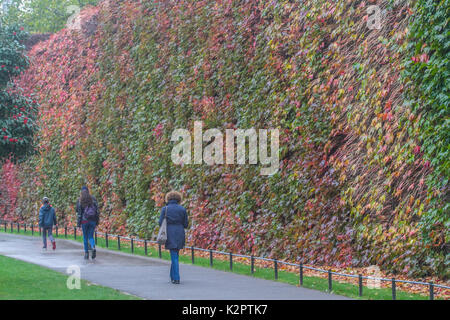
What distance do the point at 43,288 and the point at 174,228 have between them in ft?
8.25

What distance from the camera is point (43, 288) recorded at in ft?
37.7

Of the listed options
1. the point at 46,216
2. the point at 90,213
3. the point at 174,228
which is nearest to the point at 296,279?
the point at 174,228

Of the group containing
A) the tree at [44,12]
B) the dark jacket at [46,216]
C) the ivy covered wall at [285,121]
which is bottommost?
the dark jacket at [46,216]

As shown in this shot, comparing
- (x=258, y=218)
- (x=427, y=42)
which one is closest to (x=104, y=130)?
(x=258, y=218)

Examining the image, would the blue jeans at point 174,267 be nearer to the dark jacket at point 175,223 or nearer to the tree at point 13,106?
the dark jacket at point 175,223

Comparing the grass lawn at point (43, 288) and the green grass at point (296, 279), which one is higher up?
the grass lawn at point (43, 288)

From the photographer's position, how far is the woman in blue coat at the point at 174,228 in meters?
12.5

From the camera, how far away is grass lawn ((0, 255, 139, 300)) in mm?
10562

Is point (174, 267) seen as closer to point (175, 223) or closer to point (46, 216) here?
point (175, 223)

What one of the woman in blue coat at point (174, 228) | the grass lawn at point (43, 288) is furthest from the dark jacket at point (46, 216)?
the woman in blue coat at point (174, 228)

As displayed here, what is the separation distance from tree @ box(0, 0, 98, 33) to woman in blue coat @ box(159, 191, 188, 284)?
33292 mm

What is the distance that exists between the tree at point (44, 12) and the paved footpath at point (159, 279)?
28.1 meters
